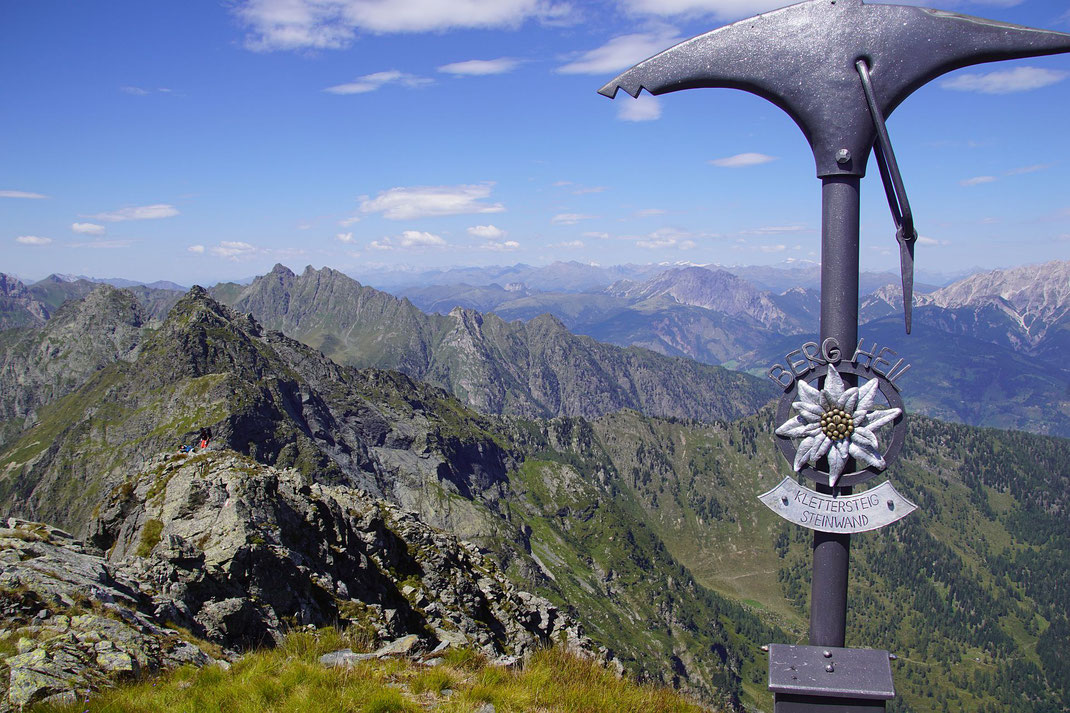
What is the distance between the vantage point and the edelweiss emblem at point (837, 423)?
8031 mm

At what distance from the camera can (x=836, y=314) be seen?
845 centimetres

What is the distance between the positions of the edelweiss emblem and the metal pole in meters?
0.37

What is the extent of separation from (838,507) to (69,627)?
38.2 feet

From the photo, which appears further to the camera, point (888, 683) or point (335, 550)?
point (335, 550)

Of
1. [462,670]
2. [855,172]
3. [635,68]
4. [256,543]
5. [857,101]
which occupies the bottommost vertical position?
[256,543]

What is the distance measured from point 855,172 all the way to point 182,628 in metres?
15.0

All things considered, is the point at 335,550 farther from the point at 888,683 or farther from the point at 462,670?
the point at 888,683

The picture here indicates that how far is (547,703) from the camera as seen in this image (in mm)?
9078

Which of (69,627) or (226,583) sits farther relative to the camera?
(226,583)

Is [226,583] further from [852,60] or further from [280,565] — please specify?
[852,60]

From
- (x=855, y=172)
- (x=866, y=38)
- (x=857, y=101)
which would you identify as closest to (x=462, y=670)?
(x=855, y=172)

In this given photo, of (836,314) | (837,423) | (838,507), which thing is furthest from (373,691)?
(836,314)

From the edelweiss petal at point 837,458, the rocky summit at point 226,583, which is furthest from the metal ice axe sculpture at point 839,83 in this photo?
the rocky summit at point 226,583

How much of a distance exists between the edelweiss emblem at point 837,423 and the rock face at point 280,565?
829 centimetres
